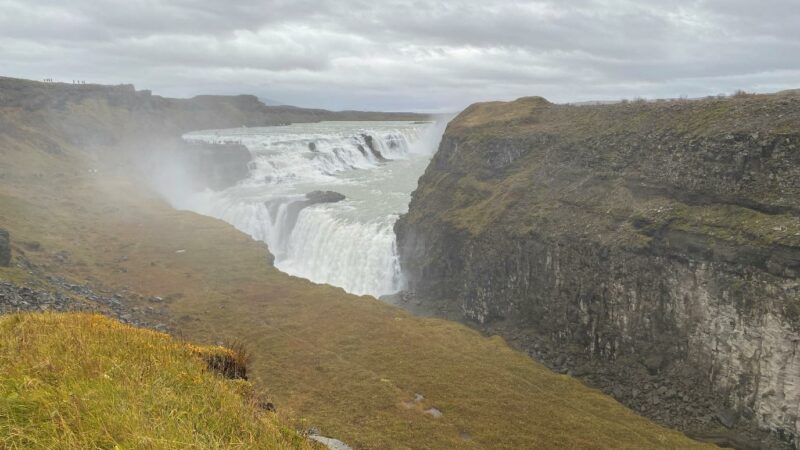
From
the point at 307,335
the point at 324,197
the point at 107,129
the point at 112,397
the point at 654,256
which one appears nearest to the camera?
the point at 112,397

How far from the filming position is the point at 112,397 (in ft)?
23.7

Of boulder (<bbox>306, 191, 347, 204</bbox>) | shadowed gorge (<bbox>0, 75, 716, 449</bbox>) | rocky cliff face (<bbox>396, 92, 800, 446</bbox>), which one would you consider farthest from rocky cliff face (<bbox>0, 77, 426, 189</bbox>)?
rocky cliff face (<bbox>396, 92, 800, 446</bbox>)

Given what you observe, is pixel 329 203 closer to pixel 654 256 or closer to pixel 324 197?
pixel 324 197

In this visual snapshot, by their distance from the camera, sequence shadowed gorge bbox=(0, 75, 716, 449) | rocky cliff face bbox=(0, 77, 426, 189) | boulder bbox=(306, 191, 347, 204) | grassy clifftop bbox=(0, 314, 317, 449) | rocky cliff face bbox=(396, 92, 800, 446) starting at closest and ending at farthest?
1. grassy clifftop bbox=(0, 314, 317, 449)
2. shadowed gorge bbox=(0, 75, 716, 449)
3. rocky cliff face bbox=(396, 92, 800, 446)
4. boulder bbox=(306, 191, 347, 204)
5. rocky cliff face bbox=(0, 77, 426, 189)

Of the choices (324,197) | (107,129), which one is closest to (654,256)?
(324,197)

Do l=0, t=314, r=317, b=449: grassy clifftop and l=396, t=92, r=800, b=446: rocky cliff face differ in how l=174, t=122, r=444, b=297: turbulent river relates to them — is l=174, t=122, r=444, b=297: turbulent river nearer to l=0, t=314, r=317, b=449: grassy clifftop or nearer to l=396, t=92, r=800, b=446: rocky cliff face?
l=396, t=92, r=800, b=446: rocky cliff face

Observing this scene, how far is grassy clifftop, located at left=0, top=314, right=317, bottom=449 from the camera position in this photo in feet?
20.4

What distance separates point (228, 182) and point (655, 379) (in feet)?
223

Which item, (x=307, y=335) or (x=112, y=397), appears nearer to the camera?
(x=112, y=397)

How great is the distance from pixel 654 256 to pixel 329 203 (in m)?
37.8

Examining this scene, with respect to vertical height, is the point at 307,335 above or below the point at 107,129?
below

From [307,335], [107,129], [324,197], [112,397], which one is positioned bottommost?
[307,335]

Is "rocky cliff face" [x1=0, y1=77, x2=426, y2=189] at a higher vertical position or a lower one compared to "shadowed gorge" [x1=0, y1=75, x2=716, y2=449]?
higher

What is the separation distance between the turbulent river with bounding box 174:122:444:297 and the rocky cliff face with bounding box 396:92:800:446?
7312 millimetres
